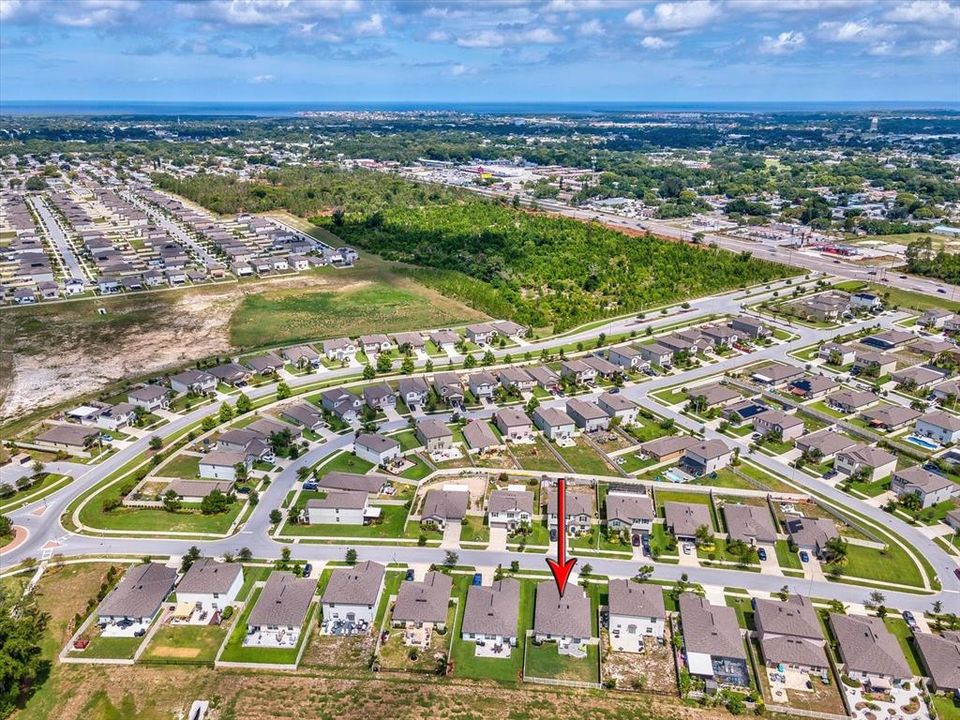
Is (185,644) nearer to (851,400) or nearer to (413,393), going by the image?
(413,393)

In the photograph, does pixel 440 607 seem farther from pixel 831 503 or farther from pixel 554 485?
pixel 831 503

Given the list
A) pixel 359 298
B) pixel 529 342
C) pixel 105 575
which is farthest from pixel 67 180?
pixel 105 575

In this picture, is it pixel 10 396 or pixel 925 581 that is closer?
pixel 925 581

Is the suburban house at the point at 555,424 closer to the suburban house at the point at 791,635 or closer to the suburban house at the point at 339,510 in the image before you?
the suburban house at the point at 339,510

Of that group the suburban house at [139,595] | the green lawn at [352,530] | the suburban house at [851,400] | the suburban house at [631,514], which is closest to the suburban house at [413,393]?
the green lawn at [352,530]

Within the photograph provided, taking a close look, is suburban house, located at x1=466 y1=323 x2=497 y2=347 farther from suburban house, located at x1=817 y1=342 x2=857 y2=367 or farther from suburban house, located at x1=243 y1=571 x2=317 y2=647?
suburban house, located at x1=243 y1=571 x2=317 y2=647

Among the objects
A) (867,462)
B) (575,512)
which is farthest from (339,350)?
(867,462)
